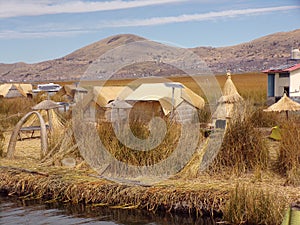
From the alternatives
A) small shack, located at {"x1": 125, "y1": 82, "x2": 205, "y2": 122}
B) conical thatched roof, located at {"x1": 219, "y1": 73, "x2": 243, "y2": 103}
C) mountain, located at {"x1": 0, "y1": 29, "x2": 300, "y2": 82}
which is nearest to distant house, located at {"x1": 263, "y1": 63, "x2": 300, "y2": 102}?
small shack, located at {"x1": 125, "y1": 82, "x2": 205, "y2": 122}

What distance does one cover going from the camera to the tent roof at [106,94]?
1828 centimetres

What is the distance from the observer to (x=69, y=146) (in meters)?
9.48

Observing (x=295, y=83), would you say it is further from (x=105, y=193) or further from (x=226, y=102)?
(x=105, y=193)

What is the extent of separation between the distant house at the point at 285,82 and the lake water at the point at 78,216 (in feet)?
38.9

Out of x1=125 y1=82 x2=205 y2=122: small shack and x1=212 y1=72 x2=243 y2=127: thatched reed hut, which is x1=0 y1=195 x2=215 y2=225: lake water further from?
x1=125 y1=82 x2=205 y2=122: small shack

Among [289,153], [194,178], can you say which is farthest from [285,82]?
[194,178]

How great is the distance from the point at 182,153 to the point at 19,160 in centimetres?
349

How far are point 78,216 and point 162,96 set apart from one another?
10191 mm

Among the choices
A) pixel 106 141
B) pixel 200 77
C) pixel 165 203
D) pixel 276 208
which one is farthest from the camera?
pixel 200 77

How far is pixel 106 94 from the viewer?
754 inches

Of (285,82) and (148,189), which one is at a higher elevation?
(285,82)

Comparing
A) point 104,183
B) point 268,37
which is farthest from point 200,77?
point 268,37

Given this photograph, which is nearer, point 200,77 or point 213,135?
point 213,135

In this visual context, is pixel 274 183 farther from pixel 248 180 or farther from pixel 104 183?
pixel 104 183
